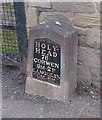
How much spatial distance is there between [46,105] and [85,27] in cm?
103

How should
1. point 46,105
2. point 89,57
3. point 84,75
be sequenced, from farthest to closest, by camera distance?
1. point 84,75
2. point 89,57
3. point 46,105

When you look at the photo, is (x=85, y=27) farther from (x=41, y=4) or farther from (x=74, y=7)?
(x=41, y=4)

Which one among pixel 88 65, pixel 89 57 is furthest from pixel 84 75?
pixel 89 57

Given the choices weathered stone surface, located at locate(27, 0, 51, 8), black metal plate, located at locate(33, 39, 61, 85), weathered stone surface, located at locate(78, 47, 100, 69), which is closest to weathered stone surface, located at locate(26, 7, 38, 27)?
weathered stone surface, located at locate(27, 0, 51, 8)

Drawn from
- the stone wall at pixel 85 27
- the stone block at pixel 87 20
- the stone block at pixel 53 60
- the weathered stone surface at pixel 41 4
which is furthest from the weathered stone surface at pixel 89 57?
the weathered stone surface at pixel 41 4

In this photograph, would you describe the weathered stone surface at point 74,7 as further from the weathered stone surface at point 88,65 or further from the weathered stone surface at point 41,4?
the weathered stone surface at point 88,65

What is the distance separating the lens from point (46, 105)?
363 centimetres

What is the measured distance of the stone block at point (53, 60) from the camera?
353 cm

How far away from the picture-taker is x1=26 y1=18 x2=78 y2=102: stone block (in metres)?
3.53

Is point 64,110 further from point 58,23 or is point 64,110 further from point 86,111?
point 58,23

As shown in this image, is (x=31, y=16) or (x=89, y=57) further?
(x=31, y=16)

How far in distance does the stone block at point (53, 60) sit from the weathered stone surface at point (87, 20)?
0.10m

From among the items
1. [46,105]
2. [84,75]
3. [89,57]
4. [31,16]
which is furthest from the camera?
[31,16]

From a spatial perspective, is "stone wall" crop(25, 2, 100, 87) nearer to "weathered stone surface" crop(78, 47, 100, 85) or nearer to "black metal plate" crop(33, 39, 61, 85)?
"weathered stone surface" crop(78, 47, 100, 85)
